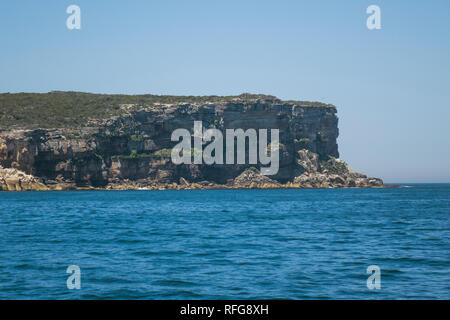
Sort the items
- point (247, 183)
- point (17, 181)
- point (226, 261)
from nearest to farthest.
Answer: point (226, 261) → point (17, 181) → point (247, 183)

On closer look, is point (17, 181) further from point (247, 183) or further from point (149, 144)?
point (247, 183)

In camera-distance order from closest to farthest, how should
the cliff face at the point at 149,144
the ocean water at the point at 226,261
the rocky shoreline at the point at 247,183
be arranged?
1. the ocean water at the point at 226,261
2. the rocky shoreline at the point at 247,183
3. the cliff face at the point at 149,144

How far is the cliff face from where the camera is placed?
125 m

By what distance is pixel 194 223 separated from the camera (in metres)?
38.8

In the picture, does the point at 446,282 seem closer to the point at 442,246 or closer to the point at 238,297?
the point at 238,297

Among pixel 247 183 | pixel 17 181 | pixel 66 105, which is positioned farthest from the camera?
pixel 66 105

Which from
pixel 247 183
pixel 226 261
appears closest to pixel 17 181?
pixel 247 183

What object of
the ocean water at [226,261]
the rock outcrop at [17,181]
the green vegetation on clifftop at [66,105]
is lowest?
the rock outcrop at [17,181]

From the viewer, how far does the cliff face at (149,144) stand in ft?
410

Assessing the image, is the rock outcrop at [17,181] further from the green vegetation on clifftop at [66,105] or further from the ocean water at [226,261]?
the ocean water at [226,261]

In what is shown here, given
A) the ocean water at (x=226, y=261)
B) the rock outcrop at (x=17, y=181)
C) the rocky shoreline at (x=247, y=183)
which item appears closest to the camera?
the ocean water at (x=226, y=261)

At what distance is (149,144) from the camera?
144 m

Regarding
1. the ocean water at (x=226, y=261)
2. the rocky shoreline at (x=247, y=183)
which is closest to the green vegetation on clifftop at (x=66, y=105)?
the rocky shoreline at (x=247, y=183)

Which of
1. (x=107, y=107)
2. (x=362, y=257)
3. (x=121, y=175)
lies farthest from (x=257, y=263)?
(x=107, y=107)
